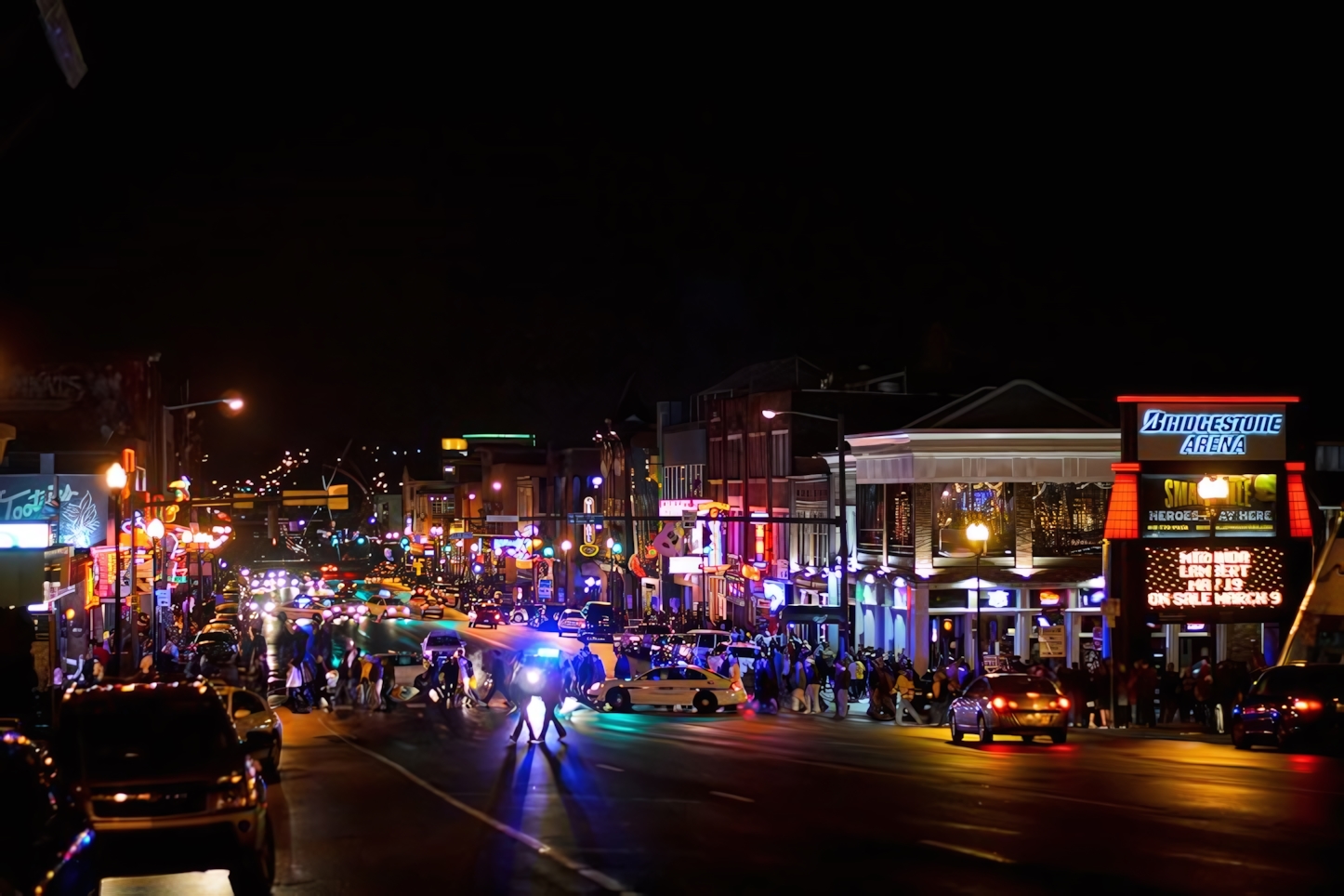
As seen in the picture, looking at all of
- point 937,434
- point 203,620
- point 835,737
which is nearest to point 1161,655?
point 937,434

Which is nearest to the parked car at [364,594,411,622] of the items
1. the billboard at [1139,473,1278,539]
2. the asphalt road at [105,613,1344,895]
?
the billboard at [1139,473,1278,539]

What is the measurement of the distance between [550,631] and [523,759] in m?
51.7

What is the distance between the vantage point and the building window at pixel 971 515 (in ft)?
172

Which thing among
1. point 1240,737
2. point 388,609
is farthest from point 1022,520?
point 388,609

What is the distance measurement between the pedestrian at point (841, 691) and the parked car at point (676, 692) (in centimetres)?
267

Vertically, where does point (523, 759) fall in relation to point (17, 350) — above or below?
below

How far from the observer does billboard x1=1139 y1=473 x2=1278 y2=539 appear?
125ft

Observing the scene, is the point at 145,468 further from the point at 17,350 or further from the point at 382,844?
the point at 382,844

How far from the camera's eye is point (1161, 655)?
47312 millimetres

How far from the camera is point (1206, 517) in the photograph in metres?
38.3

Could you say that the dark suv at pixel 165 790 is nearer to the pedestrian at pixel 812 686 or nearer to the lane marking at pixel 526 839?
the lane marking at pixel 526 839

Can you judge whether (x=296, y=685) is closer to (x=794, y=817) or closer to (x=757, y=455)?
(x=794, y=817)

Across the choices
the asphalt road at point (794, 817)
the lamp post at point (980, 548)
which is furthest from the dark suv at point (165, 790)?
the lamp post at point (980, 548)

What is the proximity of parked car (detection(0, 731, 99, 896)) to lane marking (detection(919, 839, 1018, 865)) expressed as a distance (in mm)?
7825
